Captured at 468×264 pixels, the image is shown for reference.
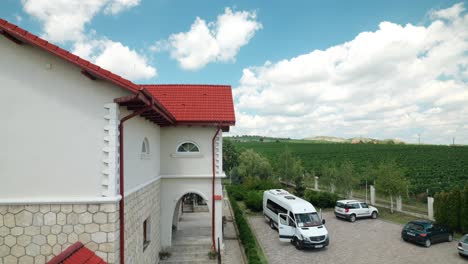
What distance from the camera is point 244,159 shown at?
38.2 metres

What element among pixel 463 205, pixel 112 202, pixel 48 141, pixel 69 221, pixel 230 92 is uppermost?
pixel 230 92

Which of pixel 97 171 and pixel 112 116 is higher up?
pixel 112 116

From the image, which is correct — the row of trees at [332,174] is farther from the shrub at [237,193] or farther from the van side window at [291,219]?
the van side window at [291,219]

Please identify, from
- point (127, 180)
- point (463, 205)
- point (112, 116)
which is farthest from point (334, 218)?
point (112, 116)

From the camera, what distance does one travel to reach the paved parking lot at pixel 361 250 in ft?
42.5

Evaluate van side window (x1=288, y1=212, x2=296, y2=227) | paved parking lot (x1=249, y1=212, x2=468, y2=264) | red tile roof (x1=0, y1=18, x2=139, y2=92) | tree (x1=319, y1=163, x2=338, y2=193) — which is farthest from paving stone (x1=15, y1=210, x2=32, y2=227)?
tree (x1=319, y1=163, x2=338, y2=193)

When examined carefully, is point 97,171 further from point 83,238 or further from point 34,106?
point 34,106

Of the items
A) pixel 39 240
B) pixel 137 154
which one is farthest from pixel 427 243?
pixel 39 240

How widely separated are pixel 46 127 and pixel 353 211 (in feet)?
63.5

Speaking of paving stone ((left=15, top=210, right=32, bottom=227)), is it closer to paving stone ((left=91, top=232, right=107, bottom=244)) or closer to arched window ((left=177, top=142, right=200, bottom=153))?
paving stone ((left=91, top=232, right=107, bottom=244))

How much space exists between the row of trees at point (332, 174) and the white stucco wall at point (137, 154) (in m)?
18.8

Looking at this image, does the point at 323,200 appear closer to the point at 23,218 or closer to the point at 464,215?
the point at 464,215

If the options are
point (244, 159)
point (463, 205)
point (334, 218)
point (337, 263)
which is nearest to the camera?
point (337, 263)

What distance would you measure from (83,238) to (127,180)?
65.0 inches
